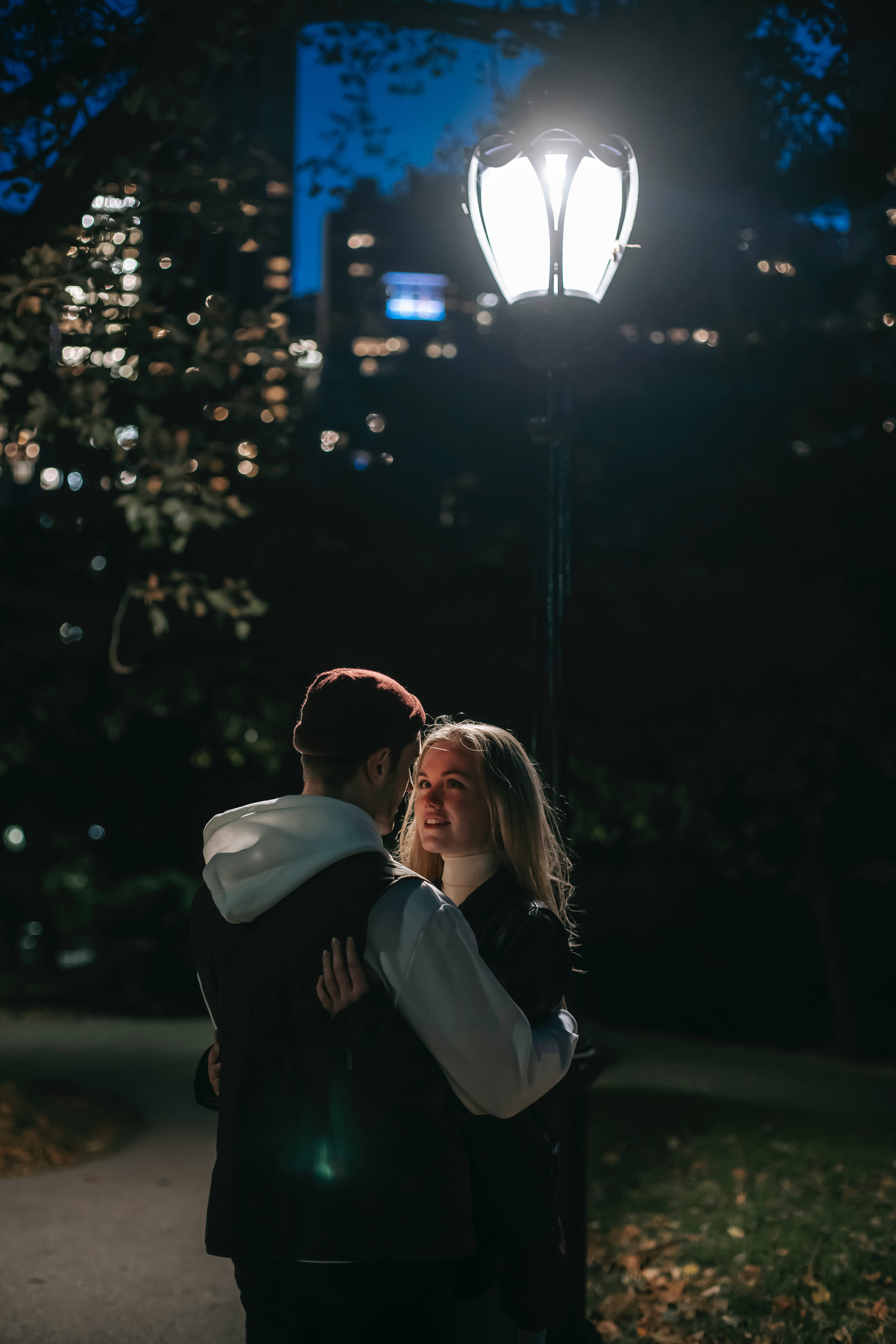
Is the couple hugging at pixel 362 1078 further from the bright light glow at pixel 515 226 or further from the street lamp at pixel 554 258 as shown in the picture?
the bright light glow at pixel 515 226

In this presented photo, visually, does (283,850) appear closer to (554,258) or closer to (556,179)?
(554,258)

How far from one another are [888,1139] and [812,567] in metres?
5.05

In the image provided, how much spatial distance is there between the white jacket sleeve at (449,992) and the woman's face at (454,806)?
1.96 ft

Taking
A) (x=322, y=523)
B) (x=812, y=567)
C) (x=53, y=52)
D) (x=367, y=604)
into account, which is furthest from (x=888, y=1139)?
(x=53, y=52)

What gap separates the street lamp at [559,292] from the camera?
404cm

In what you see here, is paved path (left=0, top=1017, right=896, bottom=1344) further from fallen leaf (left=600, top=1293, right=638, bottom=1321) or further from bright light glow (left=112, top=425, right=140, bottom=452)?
bright light glow (left=112, top=425, right=140, bottom=452)

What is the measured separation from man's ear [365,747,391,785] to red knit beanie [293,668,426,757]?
0.04ft

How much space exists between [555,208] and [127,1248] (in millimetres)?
4984

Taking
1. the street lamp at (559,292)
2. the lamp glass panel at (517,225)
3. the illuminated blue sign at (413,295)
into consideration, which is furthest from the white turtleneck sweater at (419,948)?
the illuminated blue sign at (413,295)

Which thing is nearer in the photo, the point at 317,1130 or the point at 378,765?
the point at 317,1130

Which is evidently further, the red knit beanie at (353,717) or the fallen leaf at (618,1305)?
the fallen leaf at (618,1305)

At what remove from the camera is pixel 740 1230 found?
18.9 feet

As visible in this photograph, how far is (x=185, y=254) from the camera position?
7270 mm

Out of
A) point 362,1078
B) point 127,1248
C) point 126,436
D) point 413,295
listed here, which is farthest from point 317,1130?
point 413,295
